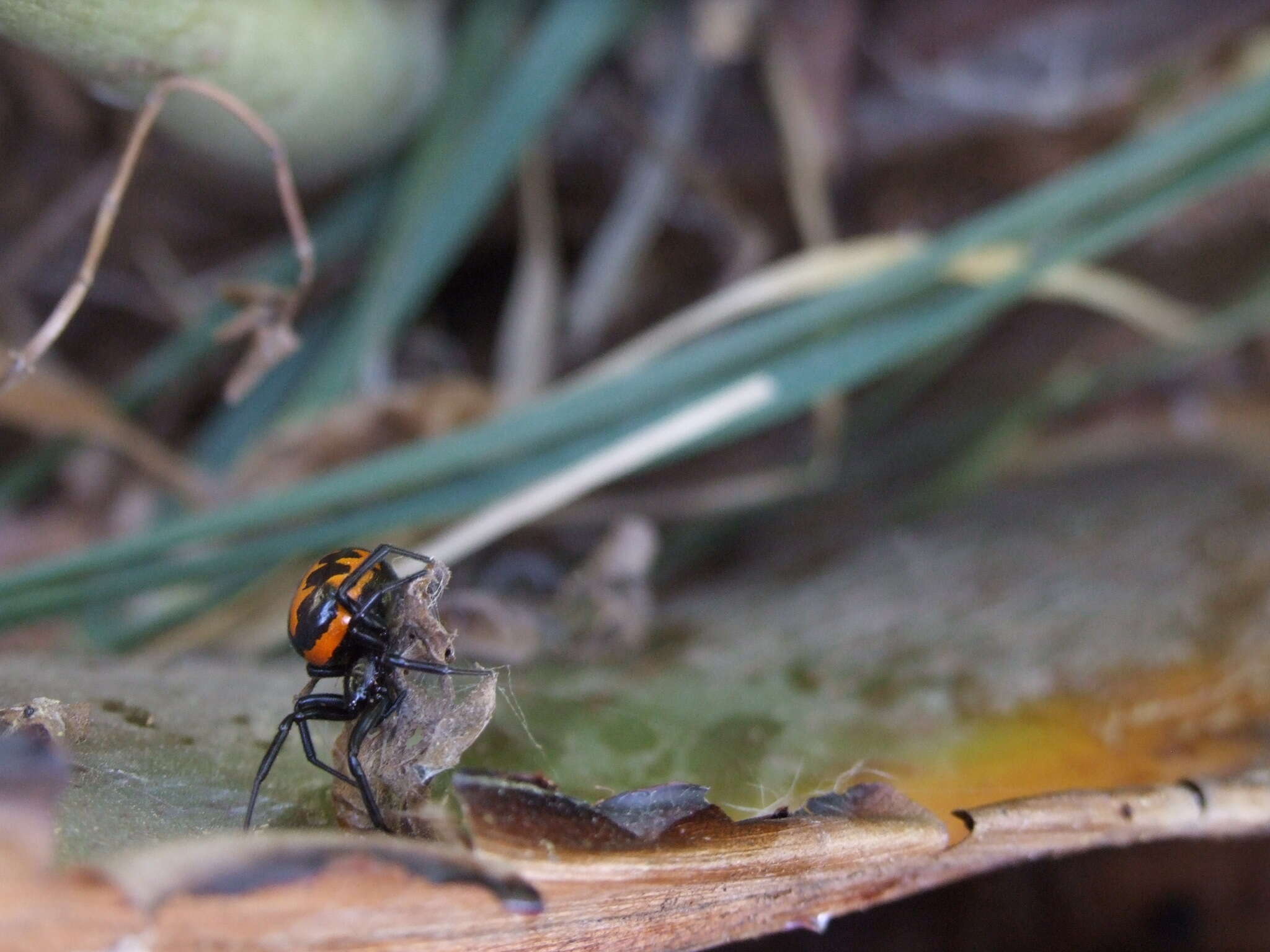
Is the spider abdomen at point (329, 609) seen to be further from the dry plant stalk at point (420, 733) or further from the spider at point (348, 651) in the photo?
the dry plant stalk at point (420, 733)

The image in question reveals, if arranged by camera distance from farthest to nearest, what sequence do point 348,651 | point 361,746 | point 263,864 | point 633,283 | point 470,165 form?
point 633,283 → point 470,165 → point 348,651 → point 361,746 → point 263,864

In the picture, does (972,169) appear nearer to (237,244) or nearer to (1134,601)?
(1134,601)

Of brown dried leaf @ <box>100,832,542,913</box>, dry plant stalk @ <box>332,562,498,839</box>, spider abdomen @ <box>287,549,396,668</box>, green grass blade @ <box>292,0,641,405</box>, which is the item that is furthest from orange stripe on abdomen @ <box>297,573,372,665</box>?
green grass blade @ <box>292,0,641,405</box>

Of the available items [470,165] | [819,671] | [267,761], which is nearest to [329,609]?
[267,761]

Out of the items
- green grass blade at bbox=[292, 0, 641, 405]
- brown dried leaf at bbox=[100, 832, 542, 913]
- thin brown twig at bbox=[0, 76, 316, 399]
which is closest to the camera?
brown dried leaf at bbox=[100, 832, 542, 913]

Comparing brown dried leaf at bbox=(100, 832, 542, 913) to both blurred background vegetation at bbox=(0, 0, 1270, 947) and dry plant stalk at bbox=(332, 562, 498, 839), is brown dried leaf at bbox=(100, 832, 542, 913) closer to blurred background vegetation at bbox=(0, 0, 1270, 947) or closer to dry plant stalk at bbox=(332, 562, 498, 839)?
dry plant stalk at bbox=(332, 562, 498, 839)

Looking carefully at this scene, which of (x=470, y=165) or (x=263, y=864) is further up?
(x=470, y=165)

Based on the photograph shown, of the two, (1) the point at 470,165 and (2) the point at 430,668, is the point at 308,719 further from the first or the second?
(1) the point at 470,165
